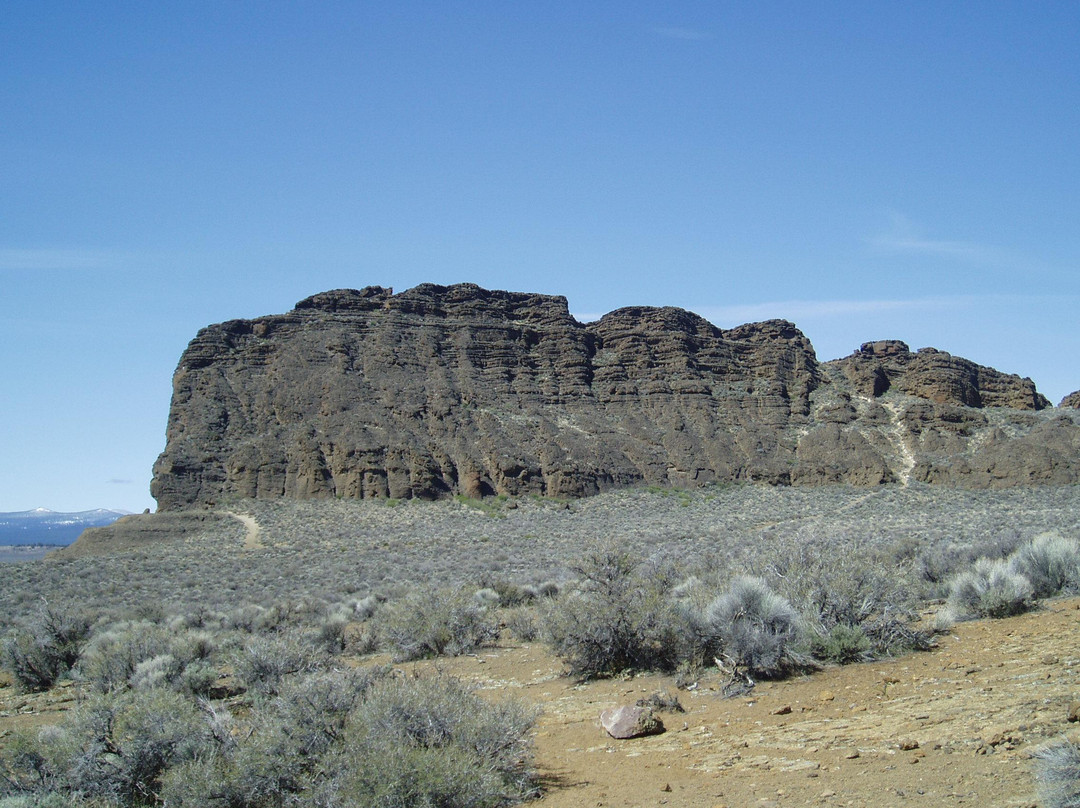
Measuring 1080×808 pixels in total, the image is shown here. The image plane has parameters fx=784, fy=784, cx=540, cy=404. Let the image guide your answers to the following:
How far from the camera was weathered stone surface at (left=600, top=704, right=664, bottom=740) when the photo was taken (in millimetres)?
7355

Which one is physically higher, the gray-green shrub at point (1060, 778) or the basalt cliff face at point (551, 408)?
the basalt cliff face at point (551, 408)

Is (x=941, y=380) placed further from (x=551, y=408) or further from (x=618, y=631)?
(x=618, y=631)

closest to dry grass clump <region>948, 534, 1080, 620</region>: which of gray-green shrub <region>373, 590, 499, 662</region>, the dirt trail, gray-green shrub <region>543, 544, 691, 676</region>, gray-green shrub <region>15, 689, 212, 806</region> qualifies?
gray-green shrub <region>543, 544, 691, 676</region>

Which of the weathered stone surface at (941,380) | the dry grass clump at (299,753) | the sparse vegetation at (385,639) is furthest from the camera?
the weathered stone surface at (941,380)

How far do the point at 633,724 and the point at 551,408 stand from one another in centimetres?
6087

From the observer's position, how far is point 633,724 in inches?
290

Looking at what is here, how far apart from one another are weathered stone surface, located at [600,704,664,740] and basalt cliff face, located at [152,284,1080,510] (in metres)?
49.9

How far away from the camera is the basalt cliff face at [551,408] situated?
189 ft

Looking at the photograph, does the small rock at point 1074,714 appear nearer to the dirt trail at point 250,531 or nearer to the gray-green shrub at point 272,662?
the gray-green shrub at point 272,662

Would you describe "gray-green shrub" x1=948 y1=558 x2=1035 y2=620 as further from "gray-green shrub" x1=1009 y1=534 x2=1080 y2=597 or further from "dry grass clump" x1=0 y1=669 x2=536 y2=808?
"dry grass clump" x1=0 y1=669 x2=536 y2=808

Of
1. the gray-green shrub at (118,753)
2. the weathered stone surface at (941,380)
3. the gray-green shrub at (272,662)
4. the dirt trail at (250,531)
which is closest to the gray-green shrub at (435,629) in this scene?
the gray-green shrub at (272,662)

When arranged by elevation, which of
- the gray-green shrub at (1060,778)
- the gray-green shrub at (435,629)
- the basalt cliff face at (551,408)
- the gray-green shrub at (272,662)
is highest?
the basalt cliff face at (551,408)

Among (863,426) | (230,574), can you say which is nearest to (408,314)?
(863,426)

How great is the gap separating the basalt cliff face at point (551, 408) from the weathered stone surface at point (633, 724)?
49.9 metres
